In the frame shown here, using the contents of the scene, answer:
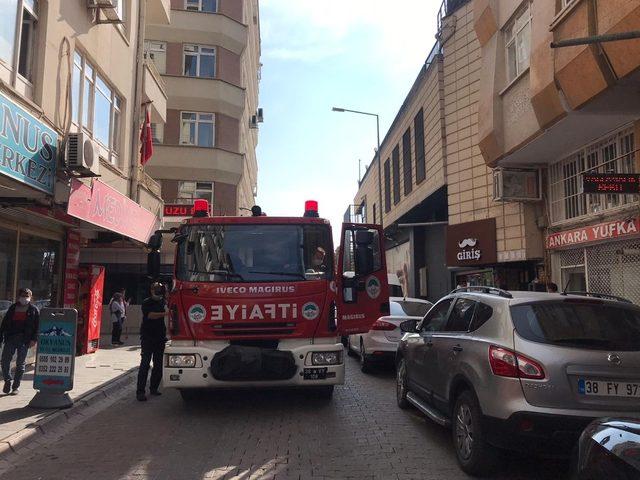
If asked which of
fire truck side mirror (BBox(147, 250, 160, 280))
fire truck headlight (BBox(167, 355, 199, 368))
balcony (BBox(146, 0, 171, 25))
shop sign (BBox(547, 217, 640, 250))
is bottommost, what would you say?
fire truck headlight (BBox(167, 355, 199, 368))

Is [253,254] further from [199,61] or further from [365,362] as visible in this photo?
[199,61]

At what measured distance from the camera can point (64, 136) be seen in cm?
1032

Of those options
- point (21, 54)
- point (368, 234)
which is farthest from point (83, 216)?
point (368, 234)

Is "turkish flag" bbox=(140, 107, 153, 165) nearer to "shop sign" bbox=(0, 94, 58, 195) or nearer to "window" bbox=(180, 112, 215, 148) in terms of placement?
"shop sign" bbox=(0, 94, 58, 195)

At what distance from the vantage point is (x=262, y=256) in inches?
298

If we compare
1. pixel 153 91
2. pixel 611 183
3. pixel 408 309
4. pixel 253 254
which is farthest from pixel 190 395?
pixel 153 91

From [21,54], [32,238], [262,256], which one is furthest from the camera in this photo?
[32,238]

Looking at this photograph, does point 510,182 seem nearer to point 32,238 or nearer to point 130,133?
point 130,133

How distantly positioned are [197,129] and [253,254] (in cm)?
2046

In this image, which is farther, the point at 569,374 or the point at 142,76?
the point at 142,76

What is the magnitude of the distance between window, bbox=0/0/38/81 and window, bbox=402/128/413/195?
18.9m

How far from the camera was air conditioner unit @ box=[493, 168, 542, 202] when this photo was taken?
14.0 metres

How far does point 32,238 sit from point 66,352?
4.79m

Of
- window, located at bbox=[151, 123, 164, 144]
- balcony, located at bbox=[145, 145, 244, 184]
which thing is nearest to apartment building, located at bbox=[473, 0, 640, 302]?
balcony, located at bbox=[145, 145, 244, 184]
